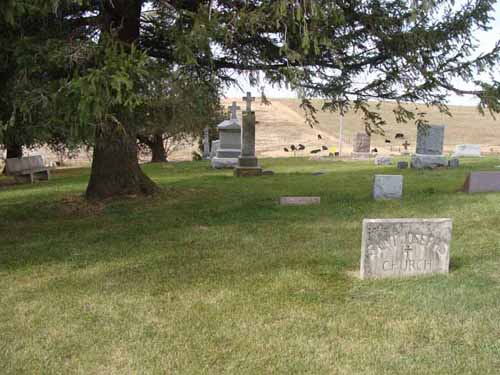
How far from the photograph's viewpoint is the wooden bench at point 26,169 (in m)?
17.5

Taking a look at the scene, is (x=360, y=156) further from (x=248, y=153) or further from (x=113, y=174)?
(x=113, y=174)

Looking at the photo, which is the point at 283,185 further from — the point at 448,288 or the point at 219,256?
the point at 448,288

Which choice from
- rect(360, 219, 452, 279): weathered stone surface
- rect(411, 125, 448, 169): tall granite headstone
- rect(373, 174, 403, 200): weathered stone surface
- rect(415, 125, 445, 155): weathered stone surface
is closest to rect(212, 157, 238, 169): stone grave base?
rect(411, 125, 448, 169): tall granite headstone

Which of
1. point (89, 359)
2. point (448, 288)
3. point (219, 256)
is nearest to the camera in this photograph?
point (89, 359)

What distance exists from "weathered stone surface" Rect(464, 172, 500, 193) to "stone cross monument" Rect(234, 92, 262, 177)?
7.39 m

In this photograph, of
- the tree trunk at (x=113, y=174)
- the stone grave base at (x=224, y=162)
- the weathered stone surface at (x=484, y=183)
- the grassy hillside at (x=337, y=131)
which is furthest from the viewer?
the grassy hillside at (x=337, y=131)

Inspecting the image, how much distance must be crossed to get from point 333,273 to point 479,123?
57.2 m

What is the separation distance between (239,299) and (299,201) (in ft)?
17.4

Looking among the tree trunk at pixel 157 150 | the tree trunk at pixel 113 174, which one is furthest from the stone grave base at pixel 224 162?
the tree trunk at pixel 157 150

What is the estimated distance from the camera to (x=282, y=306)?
4383 mm

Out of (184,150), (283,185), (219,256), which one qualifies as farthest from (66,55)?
(184,150)

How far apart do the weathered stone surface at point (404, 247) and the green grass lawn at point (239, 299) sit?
19cm

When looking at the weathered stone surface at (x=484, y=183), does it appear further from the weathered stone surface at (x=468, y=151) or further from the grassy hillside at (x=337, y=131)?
the grassy hillside at (x=337, y=131)

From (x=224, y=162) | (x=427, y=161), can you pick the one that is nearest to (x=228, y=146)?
(x=224, y=162)
